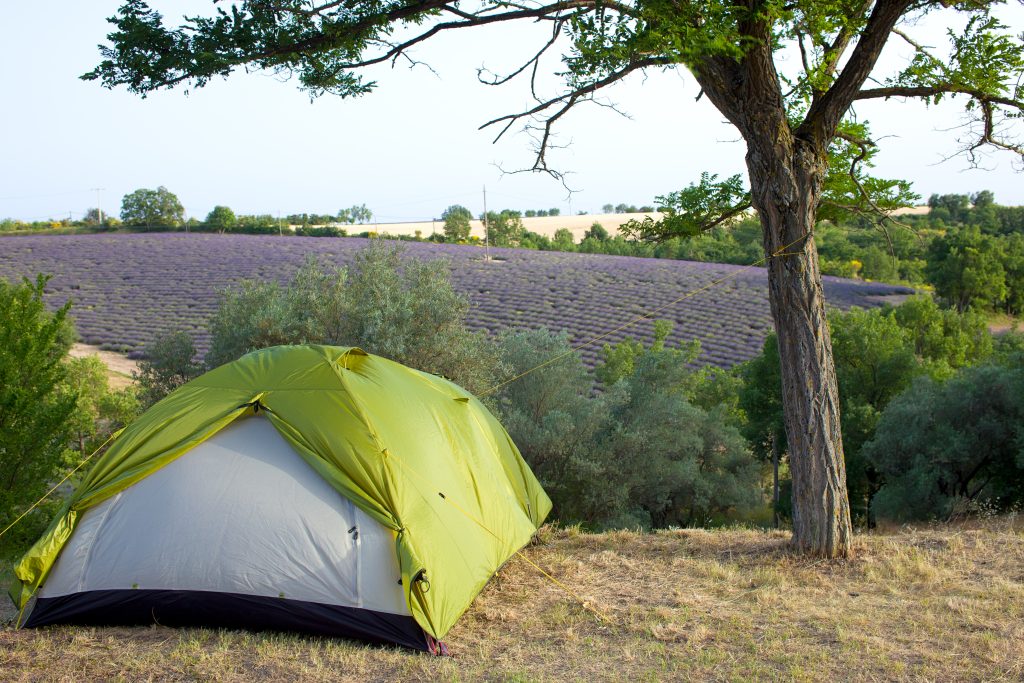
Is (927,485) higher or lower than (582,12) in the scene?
lower

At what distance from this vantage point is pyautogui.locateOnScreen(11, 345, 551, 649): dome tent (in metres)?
5.59

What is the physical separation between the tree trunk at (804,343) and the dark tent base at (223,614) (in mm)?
3436

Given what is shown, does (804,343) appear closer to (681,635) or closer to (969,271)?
(681,635)

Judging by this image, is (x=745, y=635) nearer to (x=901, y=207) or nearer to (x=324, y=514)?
(x=324, y=514)

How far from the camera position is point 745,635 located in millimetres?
5484

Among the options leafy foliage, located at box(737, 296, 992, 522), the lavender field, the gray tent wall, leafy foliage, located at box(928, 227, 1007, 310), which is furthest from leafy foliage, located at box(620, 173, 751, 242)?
leafy foliage, located at box(928, 227, 1007, 310)

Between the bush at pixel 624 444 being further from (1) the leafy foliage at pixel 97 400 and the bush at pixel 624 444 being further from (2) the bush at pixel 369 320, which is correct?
(1) the leafy foliage at pixel 97 400

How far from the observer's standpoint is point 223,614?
5.65 meters

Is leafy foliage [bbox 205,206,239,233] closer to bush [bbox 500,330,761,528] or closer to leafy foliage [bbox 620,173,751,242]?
bush [bbox 500,330,761,528]

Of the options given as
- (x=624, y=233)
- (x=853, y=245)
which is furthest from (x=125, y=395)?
(x=853, y=245)

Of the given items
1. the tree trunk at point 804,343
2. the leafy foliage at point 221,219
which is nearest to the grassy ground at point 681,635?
the tree trunk at point 804,343

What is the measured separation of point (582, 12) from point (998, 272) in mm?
34371

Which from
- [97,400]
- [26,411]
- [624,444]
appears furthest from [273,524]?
[97,400]

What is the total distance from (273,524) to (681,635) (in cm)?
271
